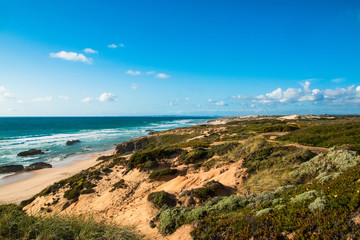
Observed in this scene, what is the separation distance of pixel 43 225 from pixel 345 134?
68.6 ft

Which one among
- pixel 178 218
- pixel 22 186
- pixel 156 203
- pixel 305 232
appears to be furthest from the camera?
pixel 22 186

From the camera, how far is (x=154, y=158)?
733 inches

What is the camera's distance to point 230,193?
34.0ft

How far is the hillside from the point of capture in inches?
198

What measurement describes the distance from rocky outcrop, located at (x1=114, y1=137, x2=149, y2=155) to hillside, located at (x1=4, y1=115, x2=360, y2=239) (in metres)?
15.0

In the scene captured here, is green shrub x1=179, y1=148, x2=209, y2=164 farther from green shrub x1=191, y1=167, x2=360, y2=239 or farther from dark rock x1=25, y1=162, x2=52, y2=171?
dark rock x1=25, y1=162, x2=52, y2=171

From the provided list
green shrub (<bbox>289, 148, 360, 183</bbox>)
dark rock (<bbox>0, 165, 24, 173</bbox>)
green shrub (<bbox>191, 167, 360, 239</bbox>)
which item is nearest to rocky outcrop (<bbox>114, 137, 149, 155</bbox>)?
dark rock (<bbox>0, 165, 24, 173</bbox>)

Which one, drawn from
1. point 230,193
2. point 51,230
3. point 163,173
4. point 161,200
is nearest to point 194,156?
point 163,173

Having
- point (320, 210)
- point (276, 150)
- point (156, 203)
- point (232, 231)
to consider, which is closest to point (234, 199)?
point (232, 231)

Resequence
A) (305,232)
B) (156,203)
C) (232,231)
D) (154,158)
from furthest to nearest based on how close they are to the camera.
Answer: (154,158) < (156,203) < (232,231) < (305,232)

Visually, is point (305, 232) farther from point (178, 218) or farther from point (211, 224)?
point (178, 218)

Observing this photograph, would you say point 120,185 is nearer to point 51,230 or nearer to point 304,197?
point 51,230

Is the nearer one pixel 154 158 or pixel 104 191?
pixel 104 191

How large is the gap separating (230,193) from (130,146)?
27.9 m
